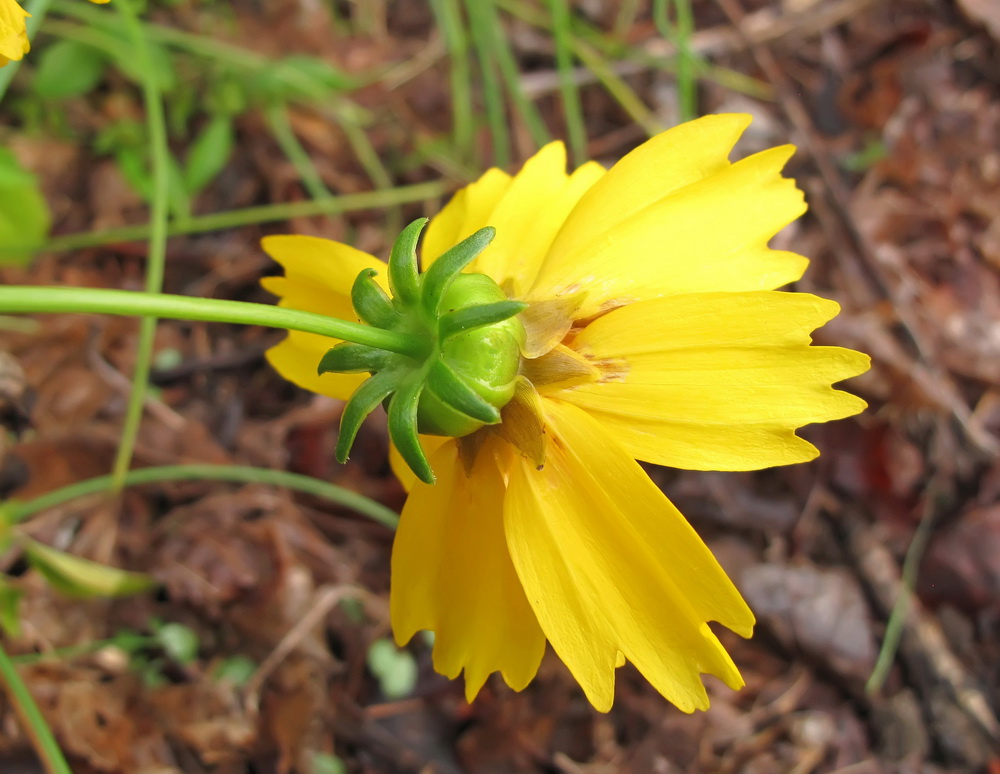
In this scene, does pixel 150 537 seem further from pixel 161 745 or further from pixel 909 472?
pixel 909 472

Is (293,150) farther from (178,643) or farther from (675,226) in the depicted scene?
(675,226)

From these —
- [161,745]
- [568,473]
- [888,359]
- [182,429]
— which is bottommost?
[161,745]

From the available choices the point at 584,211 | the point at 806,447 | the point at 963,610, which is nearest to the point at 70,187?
the point at 584,211

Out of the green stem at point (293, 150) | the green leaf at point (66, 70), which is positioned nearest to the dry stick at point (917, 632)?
the green stem at point (293, 150)

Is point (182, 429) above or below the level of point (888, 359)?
below

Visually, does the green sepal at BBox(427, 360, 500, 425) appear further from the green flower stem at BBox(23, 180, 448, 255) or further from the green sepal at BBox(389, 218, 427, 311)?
the green flower stem at BBox(23, 180, 448, 255)

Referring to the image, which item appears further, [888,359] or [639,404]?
[888,359]
